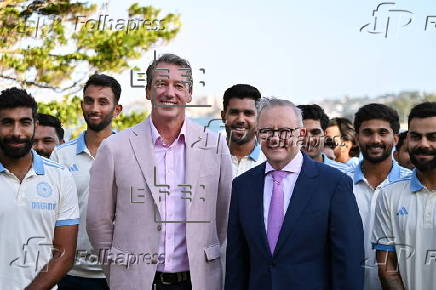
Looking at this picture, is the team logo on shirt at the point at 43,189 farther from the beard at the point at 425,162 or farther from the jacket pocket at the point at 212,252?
the beard at the point at 425,162

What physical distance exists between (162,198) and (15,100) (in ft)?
3.00

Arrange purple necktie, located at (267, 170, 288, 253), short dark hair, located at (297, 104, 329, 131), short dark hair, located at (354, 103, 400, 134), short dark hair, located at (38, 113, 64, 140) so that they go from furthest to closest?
short dark hair, located at (38, 113, 64, 140) → short dark hair, located at (297, 104, 329, 131) → short dark hair, located at (354, 103, 400, 134) → purple necktie, located at (267, 170, 288, 253)

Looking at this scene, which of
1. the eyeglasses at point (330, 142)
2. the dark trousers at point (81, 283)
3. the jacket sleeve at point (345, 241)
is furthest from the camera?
the eyeglasses at point (330, 142)

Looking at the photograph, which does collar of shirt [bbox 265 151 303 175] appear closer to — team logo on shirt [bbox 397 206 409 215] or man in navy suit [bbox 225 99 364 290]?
man in navy suit [bbox 225 99 364 290]

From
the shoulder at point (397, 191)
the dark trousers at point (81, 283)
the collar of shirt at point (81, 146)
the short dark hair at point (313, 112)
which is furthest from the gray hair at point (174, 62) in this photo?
the short dark hair at point (313, 112)

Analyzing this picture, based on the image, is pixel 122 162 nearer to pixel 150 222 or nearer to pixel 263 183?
pixel 150 222

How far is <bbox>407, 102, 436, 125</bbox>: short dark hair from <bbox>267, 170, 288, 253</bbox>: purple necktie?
0.83 meters

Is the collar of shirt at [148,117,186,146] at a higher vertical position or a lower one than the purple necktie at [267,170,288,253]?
higher

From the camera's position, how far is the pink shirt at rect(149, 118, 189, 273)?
3.20 m

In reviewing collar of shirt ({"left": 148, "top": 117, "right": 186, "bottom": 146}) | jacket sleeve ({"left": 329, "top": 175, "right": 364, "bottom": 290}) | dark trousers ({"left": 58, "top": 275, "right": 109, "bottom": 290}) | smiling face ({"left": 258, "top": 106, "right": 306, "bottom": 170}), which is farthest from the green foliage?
jacket sleeve ({"left": 329, "top": 175, "right": 364, "bottom": 290})

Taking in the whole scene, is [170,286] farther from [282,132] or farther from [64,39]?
[64,39]

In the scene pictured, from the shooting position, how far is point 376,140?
3.92 meters

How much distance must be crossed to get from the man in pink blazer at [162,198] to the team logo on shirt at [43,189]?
21 cm

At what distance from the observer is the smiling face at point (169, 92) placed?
3252 mm
